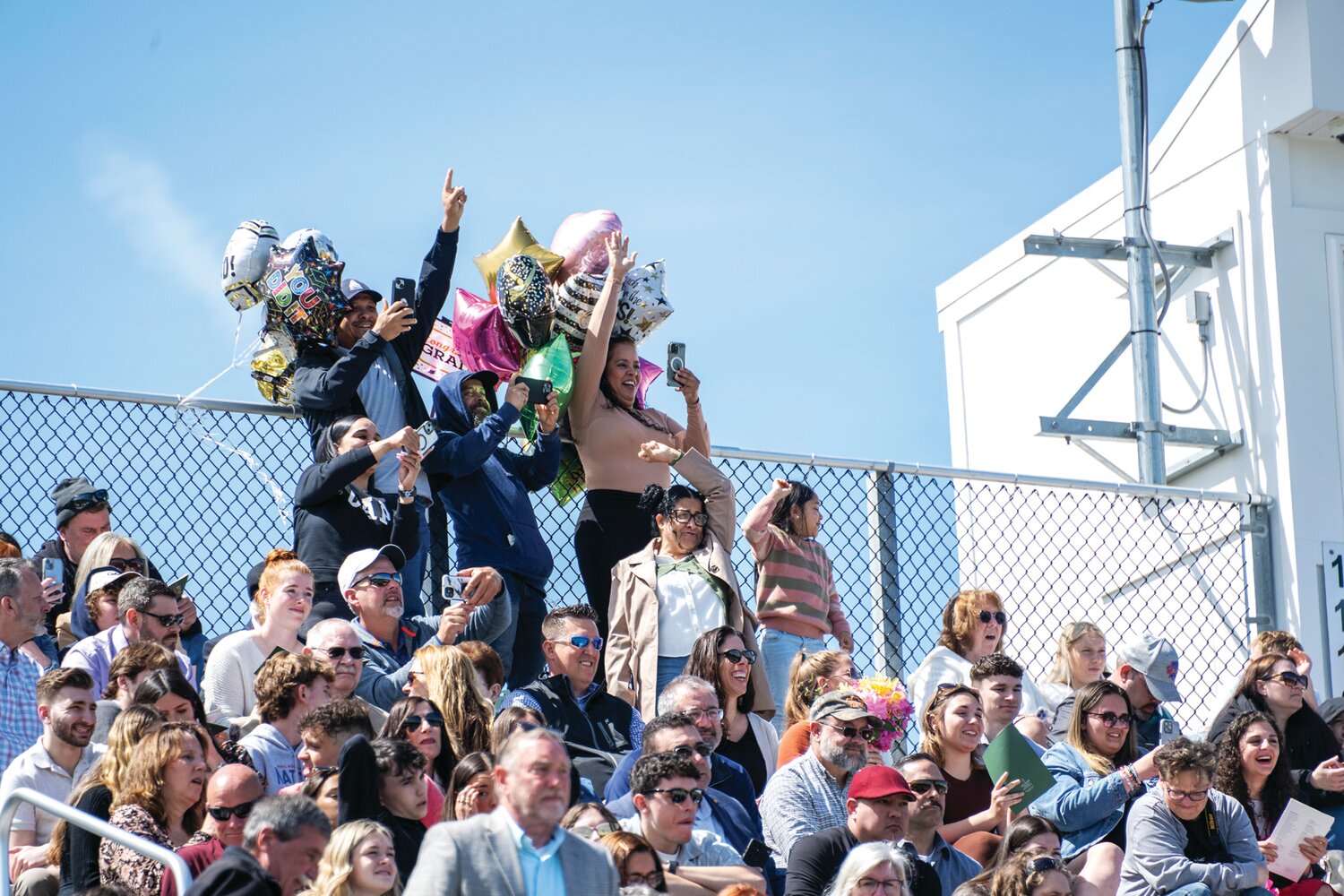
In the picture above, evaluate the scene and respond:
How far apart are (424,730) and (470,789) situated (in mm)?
499

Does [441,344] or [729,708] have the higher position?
[441,344]

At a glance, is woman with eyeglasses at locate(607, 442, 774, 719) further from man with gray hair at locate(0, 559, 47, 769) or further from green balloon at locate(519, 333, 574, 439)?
man with gray hair at locate(0, 559, 47, 769)

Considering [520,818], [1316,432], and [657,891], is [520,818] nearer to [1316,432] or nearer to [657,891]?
[657,891]

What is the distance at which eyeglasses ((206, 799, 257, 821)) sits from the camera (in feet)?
22.1

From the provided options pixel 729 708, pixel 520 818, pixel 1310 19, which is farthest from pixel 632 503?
pixel 1310 19

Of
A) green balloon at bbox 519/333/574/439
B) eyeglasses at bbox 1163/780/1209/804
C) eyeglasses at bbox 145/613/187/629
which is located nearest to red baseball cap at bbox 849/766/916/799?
eyeglasses at bbox 1163/780/1209/804

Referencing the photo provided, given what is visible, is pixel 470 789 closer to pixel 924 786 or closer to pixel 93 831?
pixel 93 831

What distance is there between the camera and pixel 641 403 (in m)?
10.6

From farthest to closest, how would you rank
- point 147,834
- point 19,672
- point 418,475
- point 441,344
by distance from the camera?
point 441,344, point 418,475, point 19,672, point 147,834

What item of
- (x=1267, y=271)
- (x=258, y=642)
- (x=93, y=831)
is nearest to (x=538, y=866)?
(x=93, y=831)

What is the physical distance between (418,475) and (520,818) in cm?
422

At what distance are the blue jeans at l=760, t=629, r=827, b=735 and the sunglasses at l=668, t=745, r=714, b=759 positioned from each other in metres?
2.22

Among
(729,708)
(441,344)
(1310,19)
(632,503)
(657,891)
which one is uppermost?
(1310,19)

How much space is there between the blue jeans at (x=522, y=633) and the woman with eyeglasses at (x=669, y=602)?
0.37 meters
